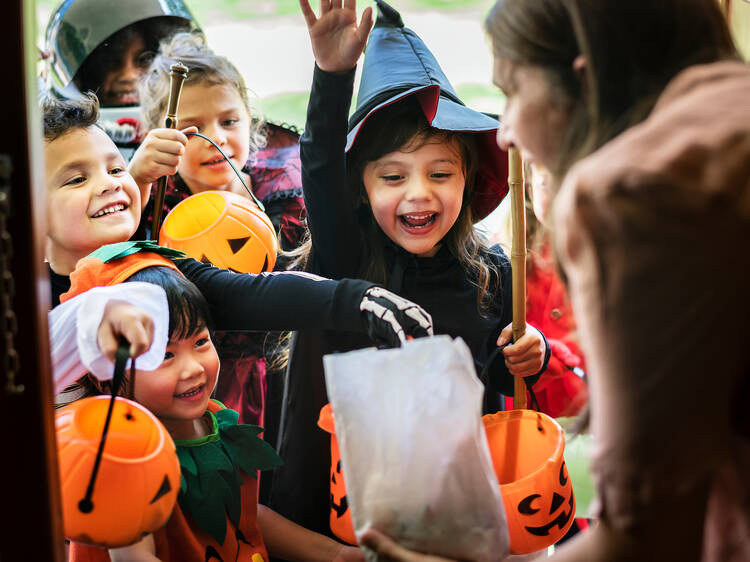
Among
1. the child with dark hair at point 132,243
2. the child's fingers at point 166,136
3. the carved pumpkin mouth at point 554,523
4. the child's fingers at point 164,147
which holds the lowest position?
the carved pumpkin mouth at point 554,523

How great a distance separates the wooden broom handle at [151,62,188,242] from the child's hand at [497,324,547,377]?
0.63 metres

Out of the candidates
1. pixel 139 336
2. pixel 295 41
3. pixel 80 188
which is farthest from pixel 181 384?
pixel 295 41

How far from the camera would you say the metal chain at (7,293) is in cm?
84

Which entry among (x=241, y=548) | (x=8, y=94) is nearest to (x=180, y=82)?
(x=8, y=94)

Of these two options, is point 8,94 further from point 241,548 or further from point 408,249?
point 241,548

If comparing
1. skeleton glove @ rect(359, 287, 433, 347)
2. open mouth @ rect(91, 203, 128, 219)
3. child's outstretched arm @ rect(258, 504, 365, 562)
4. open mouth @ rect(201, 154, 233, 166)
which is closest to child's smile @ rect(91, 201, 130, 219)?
open mouth @ rect(91, 203, 128, 219)

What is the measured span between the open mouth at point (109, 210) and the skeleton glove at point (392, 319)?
43cm

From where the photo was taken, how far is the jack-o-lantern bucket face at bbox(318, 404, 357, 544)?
1.19 m

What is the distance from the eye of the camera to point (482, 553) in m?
0.98

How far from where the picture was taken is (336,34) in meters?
1.19

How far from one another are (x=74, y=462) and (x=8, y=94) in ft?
1.54

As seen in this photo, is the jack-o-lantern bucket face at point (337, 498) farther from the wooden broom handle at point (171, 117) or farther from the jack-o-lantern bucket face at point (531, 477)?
the wooden broom handle at point (171, 117)

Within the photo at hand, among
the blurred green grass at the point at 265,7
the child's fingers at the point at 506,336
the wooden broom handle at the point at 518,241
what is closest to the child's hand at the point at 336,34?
the blurred green grass at the point at 265,7

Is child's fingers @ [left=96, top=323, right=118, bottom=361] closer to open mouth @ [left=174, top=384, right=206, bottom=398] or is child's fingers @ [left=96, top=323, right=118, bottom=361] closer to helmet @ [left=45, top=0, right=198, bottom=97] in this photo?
open mouth @ [left=174, top=384, right=206, bottom=398]
